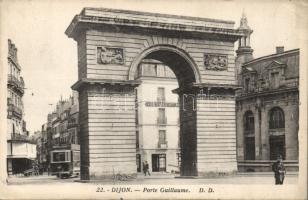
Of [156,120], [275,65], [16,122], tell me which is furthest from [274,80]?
[16,122]

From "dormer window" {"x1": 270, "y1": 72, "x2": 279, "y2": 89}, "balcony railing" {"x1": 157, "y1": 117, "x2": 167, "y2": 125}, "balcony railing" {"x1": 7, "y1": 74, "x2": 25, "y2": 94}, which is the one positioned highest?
"dormer window" {"x1": 270, "y1": 72, "x2": 279, "y2": 89}

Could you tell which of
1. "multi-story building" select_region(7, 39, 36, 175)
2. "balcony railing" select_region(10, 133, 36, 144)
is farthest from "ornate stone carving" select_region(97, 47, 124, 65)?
"balcony railing" select_region(10, 133, 36, 144)

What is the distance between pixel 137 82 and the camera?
22.6m

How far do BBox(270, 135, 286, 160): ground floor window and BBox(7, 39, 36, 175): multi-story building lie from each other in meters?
16.4

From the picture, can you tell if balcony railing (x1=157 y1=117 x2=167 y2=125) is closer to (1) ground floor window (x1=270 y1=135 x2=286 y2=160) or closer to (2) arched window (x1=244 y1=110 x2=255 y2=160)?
(2) arched window (x1=244 y1=110 x2=255 y2=160)

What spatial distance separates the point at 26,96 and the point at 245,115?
20.9 metres

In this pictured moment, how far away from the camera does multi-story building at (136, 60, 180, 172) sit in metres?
40.2

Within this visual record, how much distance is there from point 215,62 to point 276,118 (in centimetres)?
1336

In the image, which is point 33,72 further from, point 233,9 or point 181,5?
point 233,9

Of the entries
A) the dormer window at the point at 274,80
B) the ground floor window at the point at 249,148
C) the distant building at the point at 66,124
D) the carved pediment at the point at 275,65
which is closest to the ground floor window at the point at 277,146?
the ground floor window at the point at 249,148

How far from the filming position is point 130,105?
2270cm

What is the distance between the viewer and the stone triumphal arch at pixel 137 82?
22.0 metres

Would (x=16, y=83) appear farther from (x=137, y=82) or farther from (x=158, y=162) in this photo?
(x=158, y=162)

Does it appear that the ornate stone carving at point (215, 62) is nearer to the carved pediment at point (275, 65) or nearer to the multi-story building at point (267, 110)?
the multi-story building at point (267, 110)
